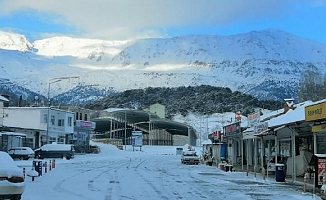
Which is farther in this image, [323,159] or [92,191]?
[323,159]

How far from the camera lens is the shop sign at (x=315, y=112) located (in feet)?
66.1

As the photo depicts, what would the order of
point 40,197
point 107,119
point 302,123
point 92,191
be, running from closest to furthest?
point 40,197 < point 92,191 < point 302,123 < point 107,119

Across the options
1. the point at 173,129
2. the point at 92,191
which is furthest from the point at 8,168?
the point at 173,129

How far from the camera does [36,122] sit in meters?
74.6

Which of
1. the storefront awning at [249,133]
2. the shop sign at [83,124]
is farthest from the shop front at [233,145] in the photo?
the shop sign at [83,124]

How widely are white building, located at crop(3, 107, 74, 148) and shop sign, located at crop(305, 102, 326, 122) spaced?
5251 centimetres

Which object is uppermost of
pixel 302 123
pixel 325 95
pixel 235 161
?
pixel 325 95

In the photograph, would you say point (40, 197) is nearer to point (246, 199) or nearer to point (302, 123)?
point (246, 199)

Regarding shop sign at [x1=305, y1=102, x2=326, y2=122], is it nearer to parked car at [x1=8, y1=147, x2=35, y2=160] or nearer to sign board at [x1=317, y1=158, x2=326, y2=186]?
sign board at [x1=317, y1=158, x2=326, y2=186]

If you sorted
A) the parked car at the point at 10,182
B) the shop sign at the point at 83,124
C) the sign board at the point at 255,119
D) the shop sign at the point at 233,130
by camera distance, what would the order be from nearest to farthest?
1. the parked car at the point at 10,182
2. the sign board at the point at 255,119
3. the shop sign at the point at 233,130
4. the shop sign at the point at 83,124

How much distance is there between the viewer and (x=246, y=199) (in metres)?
17.0

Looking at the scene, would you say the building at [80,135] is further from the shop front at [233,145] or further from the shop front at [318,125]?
the shop front at [318,125]

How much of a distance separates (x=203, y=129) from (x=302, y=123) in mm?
137325

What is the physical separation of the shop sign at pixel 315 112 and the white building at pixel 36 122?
52509 mm
